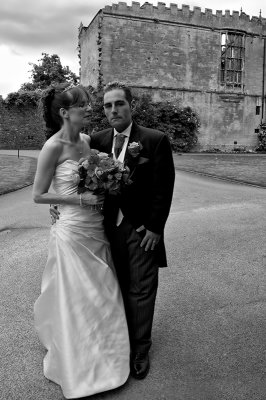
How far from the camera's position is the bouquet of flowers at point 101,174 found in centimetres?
253

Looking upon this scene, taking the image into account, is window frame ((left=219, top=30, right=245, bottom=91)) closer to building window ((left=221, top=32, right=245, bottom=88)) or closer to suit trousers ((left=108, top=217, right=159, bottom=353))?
building window ((left=221, top=32, right=245, bottom=88))

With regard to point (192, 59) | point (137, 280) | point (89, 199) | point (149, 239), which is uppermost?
A: point (192, 59)

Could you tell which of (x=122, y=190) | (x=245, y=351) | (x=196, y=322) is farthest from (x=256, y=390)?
(x=122, y=190)

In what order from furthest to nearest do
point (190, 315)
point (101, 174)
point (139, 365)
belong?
point (190, 315), point (139, 365), point (101, 174)

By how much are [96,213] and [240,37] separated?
30.4m

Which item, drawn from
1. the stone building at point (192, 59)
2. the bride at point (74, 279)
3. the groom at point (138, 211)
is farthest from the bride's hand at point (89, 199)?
the stone building at point (192, 59)

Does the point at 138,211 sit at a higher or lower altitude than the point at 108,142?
lower

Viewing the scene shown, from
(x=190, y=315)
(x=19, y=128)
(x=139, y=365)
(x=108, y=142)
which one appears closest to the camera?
(x=139, y=365)

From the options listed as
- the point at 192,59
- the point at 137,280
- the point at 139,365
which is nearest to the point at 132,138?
the point at 137,280

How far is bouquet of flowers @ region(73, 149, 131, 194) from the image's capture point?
2.53 m

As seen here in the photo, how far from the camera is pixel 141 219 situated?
2.82 meters

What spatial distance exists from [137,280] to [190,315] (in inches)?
39.8

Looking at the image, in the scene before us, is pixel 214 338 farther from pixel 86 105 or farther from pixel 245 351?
pixel 86 105

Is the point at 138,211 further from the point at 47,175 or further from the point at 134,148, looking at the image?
the point at 47,175
